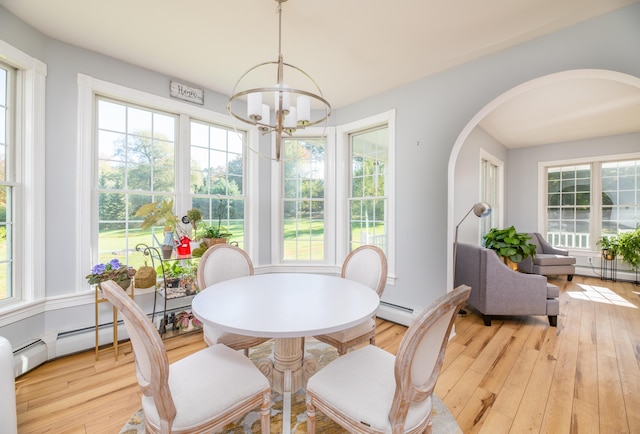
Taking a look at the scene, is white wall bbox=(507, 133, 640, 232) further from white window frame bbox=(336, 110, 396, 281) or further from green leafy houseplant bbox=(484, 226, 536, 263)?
white window frame bbox=(336, 110, 396, 281)

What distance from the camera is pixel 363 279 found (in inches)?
91.0

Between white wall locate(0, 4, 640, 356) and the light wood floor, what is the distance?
22.6 inches

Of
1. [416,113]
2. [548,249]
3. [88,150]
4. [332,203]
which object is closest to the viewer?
[88,150]

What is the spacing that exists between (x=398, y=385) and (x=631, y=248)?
6.34 metres

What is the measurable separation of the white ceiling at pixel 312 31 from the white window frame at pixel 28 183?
0.49 meters

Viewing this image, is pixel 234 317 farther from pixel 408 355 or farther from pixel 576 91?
pixel 576 91

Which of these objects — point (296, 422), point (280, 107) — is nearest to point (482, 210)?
point (280, 107)

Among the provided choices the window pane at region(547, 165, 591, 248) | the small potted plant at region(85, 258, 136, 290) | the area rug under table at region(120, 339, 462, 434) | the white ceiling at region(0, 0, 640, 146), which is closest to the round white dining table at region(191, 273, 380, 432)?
the area rug under table at region(120, 339, 462, 434)

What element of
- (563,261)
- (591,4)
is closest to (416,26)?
(591,4)

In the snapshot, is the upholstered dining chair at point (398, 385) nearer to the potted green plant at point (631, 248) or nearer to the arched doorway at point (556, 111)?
the arched doorway at point (556, 111)

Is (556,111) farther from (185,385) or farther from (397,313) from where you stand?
(185,385)

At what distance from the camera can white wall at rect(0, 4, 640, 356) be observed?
6.53ft

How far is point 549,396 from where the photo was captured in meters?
1.92

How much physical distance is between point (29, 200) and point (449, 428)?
349 cm
